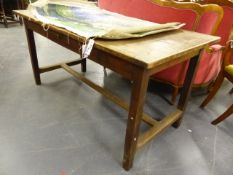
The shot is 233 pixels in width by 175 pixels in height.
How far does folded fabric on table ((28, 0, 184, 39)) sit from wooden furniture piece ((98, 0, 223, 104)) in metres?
0.21

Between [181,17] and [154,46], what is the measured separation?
731 millimetres

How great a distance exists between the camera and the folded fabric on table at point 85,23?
1.08 m

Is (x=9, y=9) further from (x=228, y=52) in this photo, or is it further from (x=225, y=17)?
(x=228, y=52)

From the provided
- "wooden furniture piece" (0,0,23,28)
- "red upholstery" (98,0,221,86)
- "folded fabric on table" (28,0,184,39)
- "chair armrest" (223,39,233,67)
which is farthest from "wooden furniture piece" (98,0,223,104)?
"wooden furniture piece" (0,0,23,28)

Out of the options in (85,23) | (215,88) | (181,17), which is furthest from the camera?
(215,88)

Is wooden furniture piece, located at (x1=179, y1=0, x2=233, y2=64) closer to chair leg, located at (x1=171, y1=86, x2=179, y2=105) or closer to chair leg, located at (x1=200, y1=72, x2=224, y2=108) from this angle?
chair leg, located at (x1=200, y1=72, x2=224, y2=108)

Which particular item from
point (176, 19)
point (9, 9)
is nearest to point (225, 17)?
point (176, 19)

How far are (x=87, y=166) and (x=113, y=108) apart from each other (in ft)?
2.20

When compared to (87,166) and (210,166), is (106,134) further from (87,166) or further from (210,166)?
(210,166)

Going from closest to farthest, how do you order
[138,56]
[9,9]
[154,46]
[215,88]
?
[138,56] < [154,46] < [215,88] < [9,9]

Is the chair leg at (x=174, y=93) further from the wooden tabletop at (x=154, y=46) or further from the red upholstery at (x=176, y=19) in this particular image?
the wooden tabletop at (x=154, y=46)

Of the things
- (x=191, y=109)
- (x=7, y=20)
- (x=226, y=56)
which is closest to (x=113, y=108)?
(x=191, y=109)

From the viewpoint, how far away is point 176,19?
1.64 m

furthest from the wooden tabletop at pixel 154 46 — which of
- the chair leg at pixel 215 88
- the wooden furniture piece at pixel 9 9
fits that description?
the wooden furniture piece at pixel 9 9
